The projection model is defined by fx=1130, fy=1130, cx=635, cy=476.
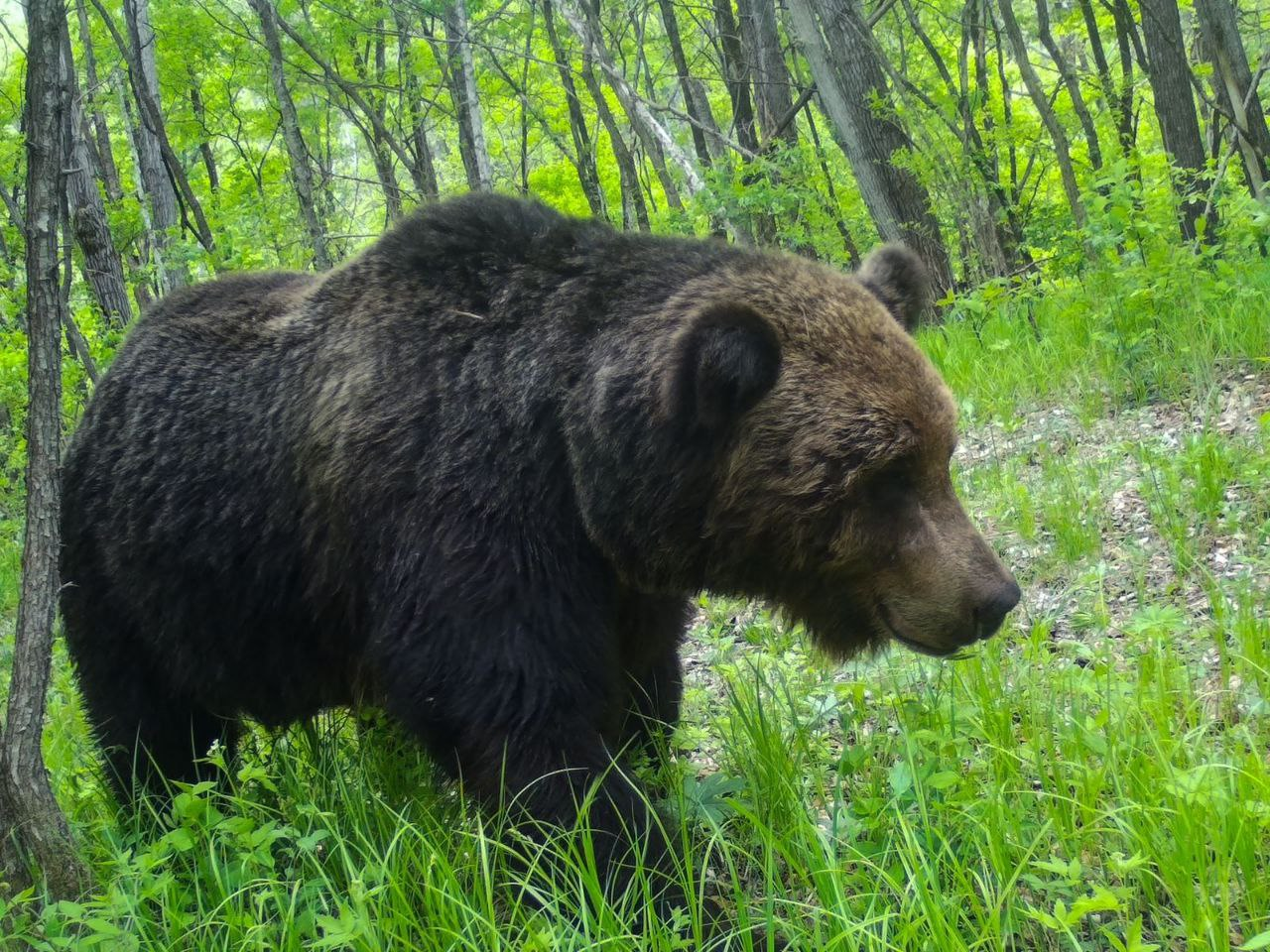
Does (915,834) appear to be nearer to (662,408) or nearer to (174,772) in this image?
(662,408)

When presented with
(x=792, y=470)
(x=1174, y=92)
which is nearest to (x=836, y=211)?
(x=1174, y=92)

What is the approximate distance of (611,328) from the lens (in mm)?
3881

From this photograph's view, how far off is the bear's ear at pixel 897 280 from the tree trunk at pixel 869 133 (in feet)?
22.5

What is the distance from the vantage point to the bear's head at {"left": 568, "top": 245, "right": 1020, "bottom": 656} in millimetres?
3584

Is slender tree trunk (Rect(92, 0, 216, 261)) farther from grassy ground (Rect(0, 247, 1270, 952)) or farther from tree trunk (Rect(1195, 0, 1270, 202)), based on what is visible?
tree trunk (Rect(1195, 0, 1270, 202))

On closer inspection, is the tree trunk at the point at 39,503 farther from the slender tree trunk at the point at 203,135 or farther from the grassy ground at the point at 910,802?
the slender tree trunk at the point at 203,135

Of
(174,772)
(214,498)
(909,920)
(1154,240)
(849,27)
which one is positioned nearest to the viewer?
(909,920)

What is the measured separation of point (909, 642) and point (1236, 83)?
7.71 metres

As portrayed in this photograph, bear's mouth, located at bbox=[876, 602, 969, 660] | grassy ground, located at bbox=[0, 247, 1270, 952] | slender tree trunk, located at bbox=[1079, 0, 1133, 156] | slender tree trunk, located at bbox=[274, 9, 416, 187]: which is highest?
slender tree trunk, located at bbox=[274, 9, 416, 187]

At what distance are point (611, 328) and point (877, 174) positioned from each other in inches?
346

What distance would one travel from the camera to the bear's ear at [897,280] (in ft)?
14.5

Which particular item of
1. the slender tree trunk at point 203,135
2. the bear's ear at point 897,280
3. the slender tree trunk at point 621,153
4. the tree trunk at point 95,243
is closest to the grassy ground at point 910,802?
the bear's ear at point 897,280

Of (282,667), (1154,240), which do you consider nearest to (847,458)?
(282,667)

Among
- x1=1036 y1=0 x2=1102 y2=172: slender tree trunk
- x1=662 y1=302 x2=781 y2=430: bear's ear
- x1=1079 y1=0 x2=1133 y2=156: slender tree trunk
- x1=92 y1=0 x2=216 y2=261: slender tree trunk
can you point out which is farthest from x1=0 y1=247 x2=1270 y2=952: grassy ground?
x1=1079 y1=0 x2=1133 y2=156: slender tree trunk
